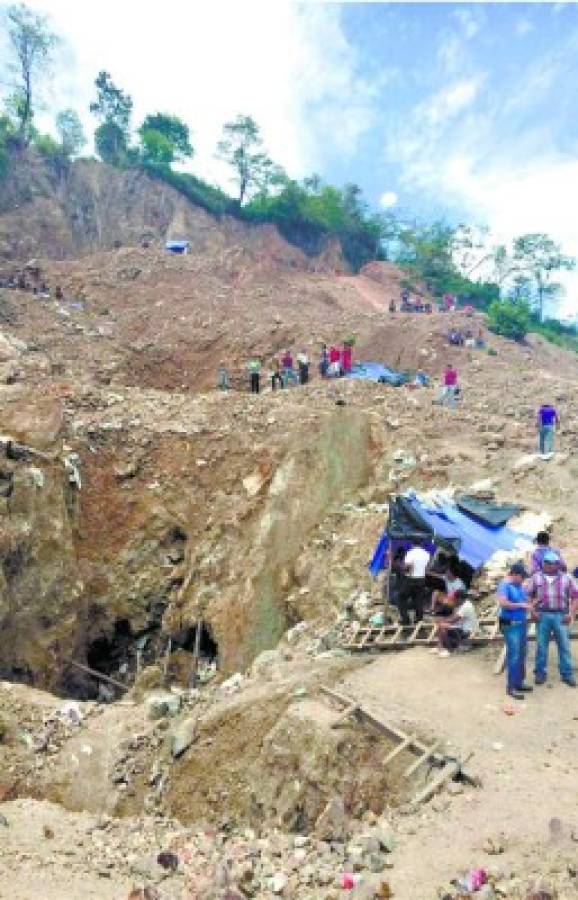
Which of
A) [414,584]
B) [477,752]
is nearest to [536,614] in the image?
[477,752]

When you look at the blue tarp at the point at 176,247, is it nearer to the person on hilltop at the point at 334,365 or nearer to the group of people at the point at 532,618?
the person on hilltop at the point at 334,365

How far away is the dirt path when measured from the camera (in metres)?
4.96

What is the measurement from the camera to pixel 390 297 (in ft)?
133

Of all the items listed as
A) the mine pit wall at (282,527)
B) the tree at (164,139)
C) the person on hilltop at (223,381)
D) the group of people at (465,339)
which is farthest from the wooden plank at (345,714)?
the tree at (164,139)

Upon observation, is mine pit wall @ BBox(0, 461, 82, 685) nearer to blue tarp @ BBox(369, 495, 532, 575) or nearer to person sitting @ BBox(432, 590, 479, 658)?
blue tarp @ BBox(369, 495, 532, 575)

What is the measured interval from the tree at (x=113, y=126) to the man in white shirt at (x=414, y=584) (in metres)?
36.9

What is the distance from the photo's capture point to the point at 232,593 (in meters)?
13.7

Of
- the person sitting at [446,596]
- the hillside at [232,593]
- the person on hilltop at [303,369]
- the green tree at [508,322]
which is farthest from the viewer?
the green tree at [508,322]

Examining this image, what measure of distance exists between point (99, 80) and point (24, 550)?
3476 cm

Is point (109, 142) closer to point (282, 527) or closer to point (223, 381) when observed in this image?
point (223, 381)

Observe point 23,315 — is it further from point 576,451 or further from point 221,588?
point 576,451

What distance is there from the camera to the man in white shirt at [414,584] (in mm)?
9273

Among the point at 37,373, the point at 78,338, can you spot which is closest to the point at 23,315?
the point at 78,338

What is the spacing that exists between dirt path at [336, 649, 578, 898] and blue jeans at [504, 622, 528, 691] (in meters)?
0.19
